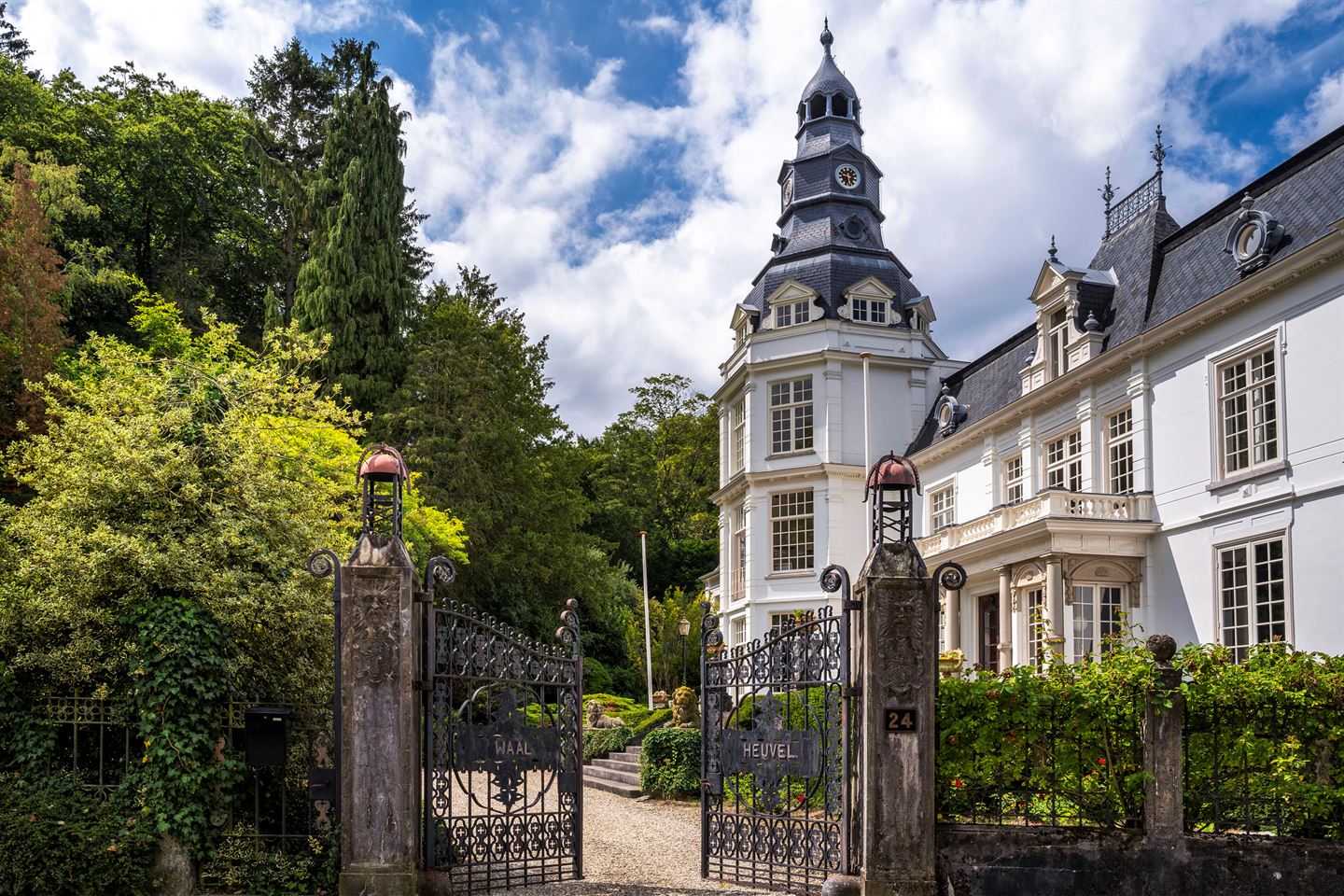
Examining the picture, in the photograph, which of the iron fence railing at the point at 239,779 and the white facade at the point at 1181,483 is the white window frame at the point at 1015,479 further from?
the iron fence railing at the point at 239,779

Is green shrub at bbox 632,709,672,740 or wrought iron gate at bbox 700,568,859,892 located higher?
wrought iron gate at bbox 700,568,859,892

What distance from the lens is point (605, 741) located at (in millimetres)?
23562

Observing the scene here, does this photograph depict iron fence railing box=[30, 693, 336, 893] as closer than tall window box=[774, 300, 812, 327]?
Yes

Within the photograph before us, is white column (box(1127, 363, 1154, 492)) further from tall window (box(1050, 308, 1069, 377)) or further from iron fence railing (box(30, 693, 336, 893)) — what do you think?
iron fence railing (box(30, 693, 336, 893))

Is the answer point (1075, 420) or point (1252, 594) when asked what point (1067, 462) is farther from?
point (1252, 594)

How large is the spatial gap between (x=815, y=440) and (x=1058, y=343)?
26.6 feet

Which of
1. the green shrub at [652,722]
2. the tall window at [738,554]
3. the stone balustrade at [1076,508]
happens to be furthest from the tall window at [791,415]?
the stone balustrade at [1076,508]

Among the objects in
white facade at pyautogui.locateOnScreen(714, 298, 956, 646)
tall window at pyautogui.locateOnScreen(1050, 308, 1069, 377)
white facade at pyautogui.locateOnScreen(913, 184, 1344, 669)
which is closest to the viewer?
white facade at pyautogui.locateOnScreen(913, 184, 1344, 669)

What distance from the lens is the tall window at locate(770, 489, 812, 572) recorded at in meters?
29.1

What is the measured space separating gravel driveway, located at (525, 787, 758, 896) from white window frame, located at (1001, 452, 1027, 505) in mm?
10939

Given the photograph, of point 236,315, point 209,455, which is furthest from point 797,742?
point 236,315

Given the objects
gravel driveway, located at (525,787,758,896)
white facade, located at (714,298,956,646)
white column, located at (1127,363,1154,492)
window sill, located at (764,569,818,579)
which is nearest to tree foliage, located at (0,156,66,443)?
gravel driveway, located at (525,787,758,896)

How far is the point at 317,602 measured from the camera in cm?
1055

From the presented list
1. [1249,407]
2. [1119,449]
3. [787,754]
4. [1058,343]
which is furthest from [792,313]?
[787,754]
